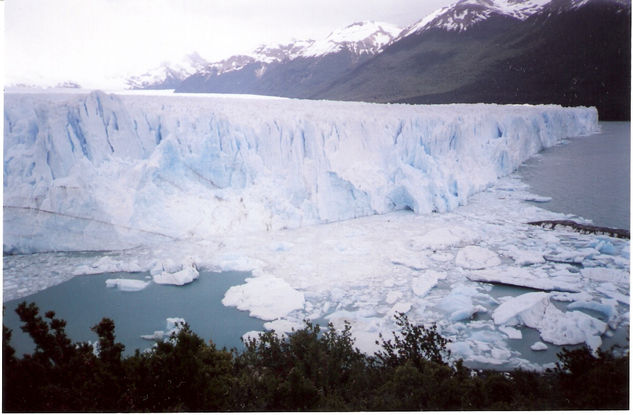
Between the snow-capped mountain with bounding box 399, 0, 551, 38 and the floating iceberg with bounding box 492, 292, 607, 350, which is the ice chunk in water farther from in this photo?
the snow-capped mountain with bounding box 399, 0, 551, 38

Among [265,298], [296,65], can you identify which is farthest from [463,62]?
[265,298]

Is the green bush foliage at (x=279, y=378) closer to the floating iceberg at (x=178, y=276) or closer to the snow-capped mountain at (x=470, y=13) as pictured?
the floating iceberg at (x=178, y=276)

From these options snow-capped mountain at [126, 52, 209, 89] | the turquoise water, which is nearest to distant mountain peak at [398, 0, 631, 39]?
snow-capped mountain at [126, 52, 209, 89]

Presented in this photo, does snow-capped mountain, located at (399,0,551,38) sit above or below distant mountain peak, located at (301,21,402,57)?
above

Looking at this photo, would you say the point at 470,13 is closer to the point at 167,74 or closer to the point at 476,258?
the point at 476,258

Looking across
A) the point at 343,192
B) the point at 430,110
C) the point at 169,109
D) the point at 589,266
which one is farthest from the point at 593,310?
the point at 169,109

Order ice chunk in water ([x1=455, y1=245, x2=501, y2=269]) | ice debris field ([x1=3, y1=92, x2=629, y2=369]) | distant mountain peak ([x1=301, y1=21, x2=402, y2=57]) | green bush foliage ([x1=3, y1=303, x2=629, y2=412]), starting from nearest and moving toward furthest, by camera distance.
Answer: green bush foliage ([x1=3, y1=303, x2=629, y2=412]), ice debris field ([x1=3, y1=92, x2=629, y2=369]), ice chunk in water ([x1=455, y1=245, x2=501, y2=269]), distant mountain peak ([x1=301, y1=21, x2=402, y2=57])
